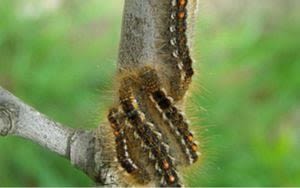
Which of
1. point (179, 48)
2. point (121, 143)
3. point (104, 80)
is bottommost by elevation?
point (104, 80)

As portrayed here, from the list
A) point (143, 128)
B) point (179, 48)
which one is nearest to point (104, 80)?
point (179, 48)

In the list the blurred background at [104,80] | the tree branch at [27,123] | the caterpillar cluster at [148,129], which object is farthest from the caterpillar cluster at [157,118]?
the blurred background at [104,80]

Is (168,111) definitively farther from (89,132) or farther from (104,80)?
(104,80)

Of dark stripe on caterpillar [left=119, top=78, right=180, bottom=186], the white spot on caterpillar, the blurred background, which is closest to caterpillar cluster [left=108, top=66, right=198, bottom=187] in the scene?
dark stripe on caterpillar [left=119, top=78, right=180, bottom=186]

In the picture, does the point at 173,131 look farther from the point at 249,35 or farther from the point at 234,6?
the point at 234,6

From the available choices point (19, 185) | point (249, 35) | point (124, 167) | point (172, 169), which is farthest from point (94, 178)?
point (249, 35)

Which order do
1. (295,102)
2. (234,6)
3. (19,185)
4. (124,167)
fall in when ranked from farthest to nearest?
(234,6) → (295,102) → (19,185) → (124,167)
